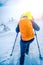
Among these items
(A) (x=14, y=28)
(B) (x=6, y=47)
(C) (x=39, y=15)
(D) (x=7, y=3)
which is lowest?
(B) (x=6, y=47)

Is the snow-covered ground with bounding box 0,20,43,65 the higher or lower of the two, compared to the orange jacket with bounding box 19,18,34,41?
lower

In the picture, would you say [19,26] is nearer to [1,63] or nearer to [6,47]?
[6,47]

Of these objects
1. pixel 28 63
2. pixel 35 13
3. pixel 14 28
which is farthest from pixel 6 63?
pixel 35 13

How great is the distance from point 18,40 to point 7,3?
14.0 inches

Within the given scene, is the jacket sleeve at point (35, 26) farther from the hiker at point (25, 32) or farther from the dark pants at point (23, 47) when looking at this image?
the dark pants at point (23, 47)

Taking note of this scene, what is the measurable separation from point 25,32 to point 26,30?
0.06 ft

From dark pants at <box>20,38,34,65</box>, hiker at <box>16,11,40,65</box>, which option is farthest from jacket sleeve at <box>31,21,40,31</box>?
dark pants at <box>20,38,34,65</box>

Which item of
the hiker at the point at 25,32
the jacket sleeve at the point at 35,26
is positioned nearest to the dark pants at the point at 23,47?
the hiker at the point at 25,32

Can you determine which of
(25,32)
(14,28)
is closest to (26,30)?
(25,32)

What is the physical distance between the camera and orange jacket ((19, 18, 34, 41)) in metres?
1.20

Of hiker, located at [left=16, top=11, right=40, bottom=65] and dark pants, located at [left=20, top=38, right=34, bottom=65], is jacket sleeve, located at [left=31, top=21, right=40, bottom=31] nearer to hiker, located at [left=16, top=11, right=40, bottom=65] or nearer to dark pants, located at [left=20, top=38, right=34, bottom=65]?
hiker, located at [left=16, top=11, right=40, bottom=65]

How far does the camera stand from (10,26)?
126 cm

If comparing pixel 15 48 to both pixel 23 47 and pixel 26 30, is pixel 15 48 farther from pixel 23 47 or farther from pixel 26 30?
pixel 26 30

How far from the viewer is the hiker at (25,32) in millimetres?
1198
